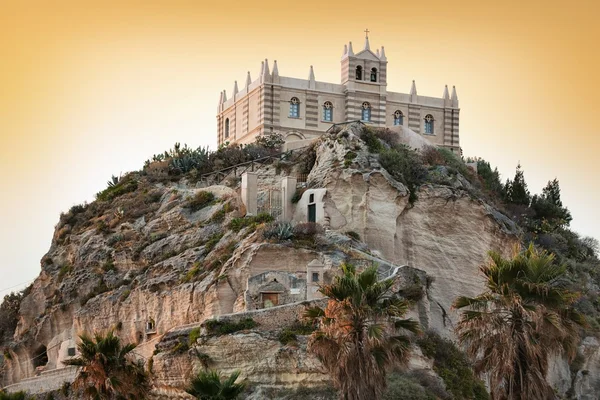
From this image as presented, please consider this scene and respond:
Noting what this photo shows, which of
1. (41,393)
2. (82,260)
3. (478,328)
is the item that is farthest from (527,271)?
(82,260)

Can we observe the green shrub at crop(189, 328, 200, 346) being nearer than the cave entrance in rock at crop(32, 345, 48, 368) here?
Yes

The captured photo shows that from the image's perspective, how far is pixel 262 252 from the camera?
51750 millimetres

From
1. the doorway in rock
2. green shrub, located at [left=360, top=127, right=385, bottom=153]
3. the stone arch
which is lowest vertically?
the doorway in rock

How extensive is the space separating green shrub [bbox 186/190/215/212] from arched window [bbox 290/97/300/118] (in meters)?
13.7

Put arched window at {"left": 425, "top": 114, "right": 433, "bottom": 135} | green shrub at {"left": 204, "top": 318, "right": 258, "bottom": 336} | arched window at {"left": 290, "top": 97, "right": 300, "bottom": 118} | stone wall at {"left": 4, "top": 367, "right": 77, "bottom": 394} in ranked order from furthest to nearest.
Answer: arched window at {"left": 425, "top": 114, "right": 433, "bottom": 135} < arched window at {"left": 290, "top": 97, "right": 300, "bottom": 118} < stone wall at {"left": 4, "top": 367, "right": 77, "bottom": 394} < green shrub at {"left": 204, "top": 318, "right": 258, "bottom": 336}

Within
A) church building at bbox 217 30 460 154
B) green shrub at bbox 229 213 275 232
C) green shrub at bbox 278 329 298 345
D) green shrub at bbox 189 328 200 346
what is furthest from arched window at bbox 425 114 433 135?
green shrub at bbox 278 329 298 345

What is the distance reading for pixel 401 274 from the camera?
49.9 metres

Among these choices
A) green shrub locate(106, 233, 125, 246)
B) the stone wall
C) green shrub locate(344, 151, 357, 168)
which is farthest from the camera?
green shrub locate(106, 233, 125, 246)

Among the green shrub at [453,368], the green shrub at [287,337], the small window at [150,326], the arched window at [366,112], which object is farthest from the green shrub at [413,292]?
the arched window at [366,112]

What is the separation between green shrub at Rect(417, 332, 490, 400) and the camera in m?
47.6

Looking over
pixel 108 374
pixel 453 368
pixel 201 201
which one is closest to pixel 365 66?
pixel 201 201

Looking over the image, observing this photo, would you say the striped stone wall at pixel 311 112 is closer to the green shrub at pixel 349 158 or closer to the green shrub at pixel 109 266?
the green shrub at pixel 349 158

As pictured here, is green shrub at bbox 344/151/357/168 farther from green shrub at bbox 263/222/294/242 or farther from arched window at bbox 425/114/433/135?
arched window at bbox 425/114/433/135

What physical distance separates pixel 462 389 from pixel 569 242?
79.5ft
